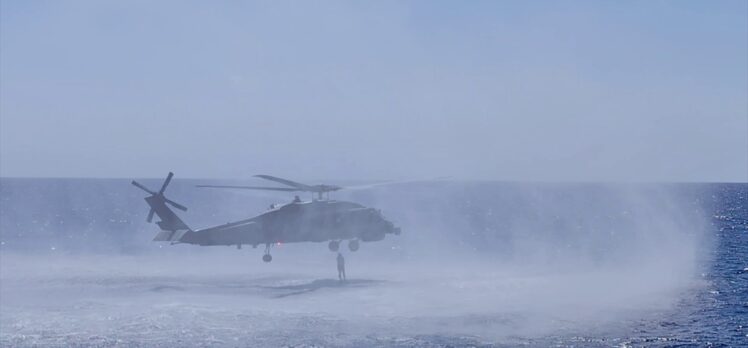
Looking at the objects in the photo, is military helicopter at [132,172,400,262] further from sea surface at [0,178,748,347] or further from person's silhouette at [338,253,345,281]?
sea surface at [0,178,748,347]

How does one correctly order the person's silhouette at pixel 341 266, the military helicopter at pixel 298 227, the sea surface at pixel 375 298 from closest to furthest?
the sea surface at pixel 375 298, the military helicopter at pixel 298 227, the person's silhouette at pixel 341 266

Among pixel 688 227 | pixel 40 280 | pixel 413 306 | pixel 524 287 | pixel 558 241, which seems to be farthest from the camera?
pixel 688 227

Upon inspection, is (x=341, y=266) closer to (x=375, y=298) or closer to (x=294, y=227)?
(x=294, y=227)

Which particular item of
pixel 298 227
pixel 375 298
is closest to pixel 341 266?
pixel 298 227

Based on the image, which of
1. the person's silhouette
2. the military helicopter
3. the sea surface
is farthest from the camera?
the person's silhouette

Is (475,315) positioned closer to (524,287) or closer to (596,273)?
(524,287)

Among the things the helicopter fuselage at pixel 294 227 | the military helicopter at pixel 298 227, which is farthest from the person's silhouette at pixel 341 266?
the helicopter fuselage at pixel 294 227

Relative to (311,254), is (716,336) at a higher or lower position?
lower

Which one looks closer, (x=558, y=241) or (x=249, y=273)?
(x=249, y=273)

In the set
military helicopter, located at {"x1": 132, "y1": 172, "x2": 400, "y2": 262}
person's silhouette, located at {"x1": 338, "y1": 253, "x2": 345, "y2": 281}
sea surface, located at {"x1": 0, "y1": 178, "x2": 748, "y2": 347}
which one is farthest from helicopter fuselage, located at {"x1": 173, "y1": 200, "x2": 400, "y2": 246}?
sea surface, located at {"x1": 0, "y1": 178, "x2": 748, "y2": 347}

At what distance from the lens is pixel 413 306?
5297cm

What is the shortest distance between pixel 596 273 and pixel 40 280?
1883 inches

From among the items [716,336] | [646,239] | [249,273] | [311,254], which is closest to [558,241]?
[646,239]

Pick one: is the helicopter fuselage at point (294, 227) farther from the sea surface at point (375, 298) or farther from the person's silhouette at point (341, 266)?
the sea surface at point (375, 298)
